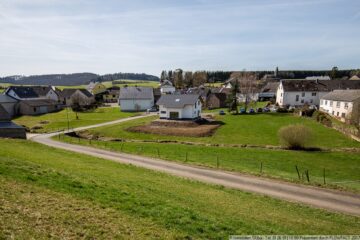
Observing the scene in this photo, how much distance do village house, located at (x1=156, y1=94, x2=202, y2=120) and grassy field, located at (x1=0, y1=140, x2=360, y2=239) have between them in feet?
140

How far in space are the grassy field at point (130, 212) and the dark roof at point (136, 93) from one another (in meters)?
68.1

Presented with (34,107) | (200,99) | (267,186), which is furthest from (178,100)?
(34,107)

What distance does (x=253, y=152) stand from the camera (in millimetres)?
35125

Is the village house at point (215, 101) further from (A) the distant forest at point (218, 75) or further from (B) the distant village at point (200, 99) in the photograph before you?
(A) the distant forest at point (218, 75)

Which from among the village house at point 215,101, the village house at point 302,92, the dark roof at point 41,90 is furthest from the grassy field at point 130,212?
the dark roof at point 41,90

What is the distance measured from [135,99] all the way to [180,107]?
2753cm

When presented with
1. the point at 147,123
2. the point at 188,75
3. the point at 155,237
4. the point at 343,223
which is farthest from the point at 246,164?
the point at 188,75

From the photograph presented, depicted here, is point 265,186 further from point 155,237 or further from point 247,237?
point 155,237

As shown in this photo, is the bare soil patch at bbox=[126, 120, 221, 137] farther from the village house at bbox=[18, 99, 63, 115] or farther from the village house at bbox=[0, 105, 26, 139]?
the village house at bbox=[18, 99, 63, 115]

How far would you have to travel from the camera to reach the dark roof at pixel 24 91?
277ft

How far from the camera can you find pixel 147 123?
5744cm

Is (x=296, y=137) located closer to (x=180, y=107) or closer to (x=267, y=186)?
(x=267, y=186)

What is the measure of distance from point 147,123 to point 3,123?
24944 millimetres

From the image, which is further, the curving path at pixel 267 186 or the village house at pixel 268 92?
the village house at pixel 268 92
